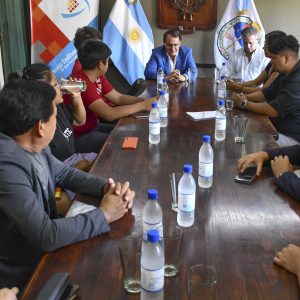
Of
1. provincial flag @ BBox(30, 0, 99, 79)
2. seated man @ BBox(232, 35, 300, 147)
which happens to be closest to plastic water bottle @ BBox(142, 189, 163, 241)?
seated man @ BBox(232, 35, 300, 147)

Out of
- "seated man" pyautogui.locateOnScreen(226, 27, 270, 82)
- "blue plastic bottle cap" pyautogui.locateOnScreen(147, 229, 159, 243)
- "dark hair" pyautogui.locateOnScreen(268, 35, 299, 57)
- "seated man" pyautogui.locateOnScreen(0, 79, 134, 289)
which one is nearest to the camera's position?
"blue plastic bottle cap" pyautogui.locateOnScreen(147, 229, 159, 243)

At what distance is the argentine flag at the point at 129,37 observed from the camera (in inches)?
184

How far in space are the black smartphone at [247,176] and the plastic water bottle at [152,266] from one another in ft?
2.51

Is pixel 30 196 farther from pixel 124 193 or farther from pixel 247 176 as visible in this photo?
pixel 247 176

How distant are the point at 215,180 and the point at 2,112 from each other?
85 cm

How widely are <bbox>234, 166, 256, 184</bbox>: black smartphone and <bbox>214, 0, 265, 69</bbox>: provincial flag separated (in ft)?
10.2

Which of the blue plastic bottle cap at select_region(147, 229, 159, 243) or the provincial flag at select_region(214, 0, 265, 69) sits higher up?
the provincial flag at select_region(214, 0, 265, 69)

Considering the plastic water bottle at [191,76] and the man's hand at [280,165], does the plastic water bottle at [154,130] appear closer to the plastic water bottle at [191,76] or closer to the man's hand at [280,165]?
the man's hand at [280,165]

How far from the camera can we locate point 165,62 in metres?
4.08

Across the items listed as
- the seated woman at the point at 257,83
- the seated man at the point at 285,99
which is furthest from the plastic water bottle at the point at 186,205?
the seated woman at the point at 257,83

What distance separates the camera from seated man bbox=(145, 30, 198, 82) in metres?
3.91

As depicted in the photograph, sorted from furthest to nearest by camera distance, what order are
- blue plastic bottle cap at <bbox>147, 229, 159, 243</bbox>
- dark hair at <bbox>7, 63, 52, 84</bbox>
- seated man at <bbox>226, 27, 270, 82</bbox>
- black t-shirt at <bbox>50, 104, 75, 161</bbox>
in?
1. seated man at <bbox>226, 27, 270, 82</bbox>
2. black t-shirt at <bbox>50, 104, 75, 161</bbox>
3. dark hair at <bbox>7, 63, 52, 84</bbox>
4. blue plastic bottle cap at <bbox>147, 229, 159, 243</bbox>

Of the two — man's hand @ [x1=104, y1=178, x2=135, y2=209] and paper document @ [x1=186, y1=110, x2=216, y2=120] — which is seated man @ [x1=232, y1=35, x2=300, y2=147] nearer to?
paper document @ [x1=186, y1=110, x2=216, y2=120]

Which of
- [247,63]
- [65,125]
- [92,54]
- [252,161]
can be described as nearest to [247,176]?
[252,161]
